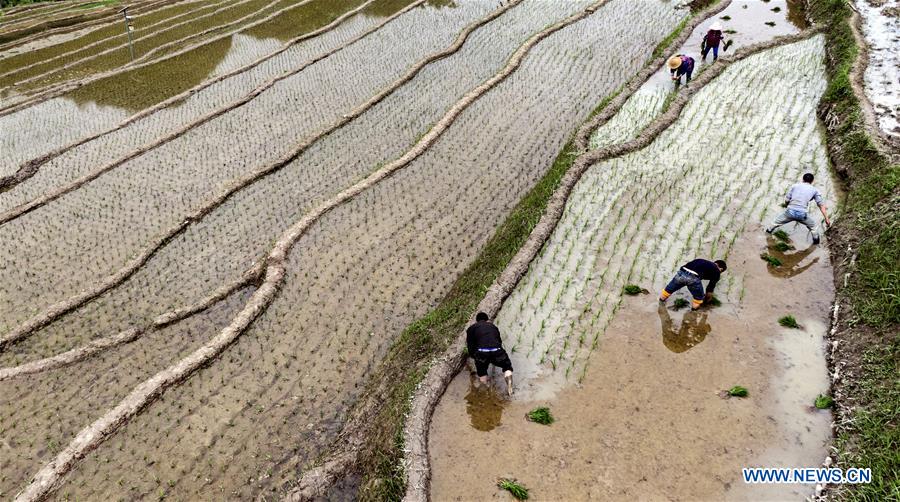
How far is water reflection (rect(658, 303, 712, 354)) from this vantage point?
18.8ft

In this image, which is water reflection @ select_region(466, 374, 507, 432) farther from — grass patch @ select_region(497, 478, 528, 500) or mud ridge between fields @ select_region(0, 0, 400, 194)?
mud ridge between fields @ select_region(0, 0, 400, 194)

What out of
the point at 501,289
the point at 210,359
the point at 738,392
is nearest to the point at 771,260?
the point at 738,392

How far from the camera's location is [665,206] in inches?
309

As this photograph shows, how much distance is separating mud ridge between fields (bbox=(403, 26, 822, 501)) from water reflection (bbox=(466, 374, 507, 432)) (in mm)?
282

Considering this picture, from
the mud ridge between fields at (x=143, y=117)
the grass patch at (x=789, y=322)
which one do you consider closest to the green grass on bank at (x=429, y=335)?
the grass patch at (x=789, y=322)

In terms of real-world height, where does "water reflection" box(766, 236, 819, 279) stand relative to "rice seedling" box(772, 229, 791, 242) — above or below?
below

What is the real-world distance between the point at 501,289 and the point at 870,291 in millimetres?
4012

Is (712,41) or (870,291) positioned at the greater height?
(712,41)

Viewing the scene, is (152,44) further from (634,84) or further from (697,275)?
(697,275)

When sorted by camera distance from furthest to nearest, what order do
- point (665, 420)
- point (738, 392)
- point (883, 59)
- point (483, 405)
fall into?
point (883, 59) → point (483, 405) → point (738, 392) → point (665, 420)

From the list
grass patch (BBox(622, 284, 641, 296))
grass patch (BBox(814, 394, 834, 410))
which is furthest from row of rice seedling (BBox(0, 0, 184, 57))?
grass patch (BBox(814, 394, 834, 410))

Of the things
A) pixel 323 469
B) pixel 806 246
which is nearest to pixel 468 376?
pixel 323 469

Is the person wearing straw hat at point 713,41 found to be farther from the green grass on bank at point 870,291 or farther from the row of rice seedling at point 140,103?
the row of rice seedling at point 140,103

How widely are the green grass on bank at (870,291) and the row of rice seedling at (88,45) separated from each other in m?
19.3
